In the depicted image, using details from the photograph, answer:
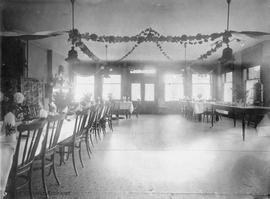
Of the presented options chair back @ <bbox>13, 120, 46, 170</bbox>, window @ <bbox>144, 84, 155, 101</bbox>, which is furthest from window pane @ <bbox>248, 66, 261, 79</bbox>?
chair back @ <bbox>13, 120, 46, 170</bbox>

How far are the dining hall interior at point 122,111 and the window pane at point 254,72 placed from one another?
0.14ft

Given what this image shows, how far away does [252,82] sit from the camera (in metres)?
10.0

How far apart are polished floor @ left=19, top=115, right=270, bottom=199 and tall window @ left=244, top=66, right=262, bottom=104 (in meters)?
4.01

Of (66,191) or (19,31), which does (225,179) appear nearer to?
(66,191)

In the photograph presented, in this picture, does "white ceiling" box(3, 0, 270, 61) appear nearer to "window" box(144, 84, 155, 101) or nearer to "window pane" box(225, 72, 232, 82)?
"window pane" box(225, 72, 232, 82)

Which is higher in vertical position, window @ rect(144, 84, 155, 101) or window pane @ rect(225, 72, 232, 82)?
window pane @ rect(225, 72, 232, 82)

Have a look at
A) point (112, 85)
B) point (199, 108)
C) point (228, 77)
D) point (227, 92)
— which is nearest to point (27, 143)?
point (199, 108)

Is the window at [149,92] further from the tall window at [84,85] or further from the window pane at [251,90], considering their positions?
the window pane at [251,90]

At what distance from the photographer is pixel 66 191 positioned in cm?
290

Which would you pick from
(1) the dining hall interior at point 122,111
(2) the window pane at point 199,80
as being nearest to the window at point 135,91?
(2) the window pane at point 199,80

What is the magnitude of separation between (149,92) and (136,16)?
919cm

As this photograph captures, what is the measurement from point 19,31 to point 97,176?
5249 millimetres

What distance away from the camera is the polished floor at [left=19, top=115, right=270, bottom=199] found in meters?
2.86

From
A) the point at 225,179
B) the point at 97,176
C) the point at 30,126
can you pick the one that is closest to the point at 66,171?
the point at 97,176
